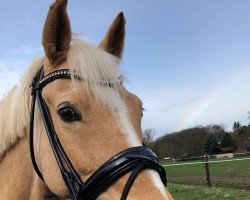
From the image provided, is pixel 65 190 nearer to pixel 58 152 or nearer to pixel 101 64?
pixel 58 152

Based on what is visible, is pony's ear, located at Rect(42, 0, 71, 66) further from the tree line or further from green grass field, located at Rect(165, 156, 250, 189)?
the tree line

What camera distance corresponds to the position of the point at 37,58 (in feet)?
9.79

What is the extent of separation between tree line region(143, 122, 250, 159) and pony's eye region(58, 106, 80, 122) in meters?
51.2

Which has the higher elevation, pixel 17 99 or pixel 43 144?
pixel 17 99

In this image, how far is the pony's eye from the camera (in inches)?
91.7

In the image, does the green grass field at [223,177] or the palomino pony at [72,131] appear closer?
the palomino pony at [72,131]

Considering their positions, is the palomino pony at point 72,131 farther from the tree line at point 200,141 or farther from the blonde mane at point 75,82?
the tree line at point 200,141

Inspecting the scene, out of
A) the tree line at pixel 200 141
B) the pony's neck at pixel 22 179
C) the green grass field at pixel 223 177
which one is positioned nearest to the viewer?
the pony's neck at pixel 22 179

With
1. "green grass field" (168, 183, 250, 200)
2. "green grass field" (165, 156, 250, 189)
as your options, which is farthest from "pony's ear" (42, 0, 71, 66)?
"green grass field" (165, 156, 250, 189)

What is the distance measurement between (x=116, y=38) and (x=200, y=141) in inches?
A: 2785

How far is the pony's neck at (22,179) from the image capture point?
9.32 ft

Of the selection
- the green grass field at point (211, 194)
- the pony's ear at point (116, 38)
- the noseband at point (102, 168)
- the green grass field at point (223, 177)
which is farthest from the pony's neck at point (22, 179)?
the green grass field at point (223, 177)

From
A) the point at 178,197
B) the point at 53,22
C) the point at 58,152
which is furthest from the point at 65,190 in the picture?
the point at 178,197

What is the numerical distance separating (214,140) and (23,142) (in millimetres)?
77806
